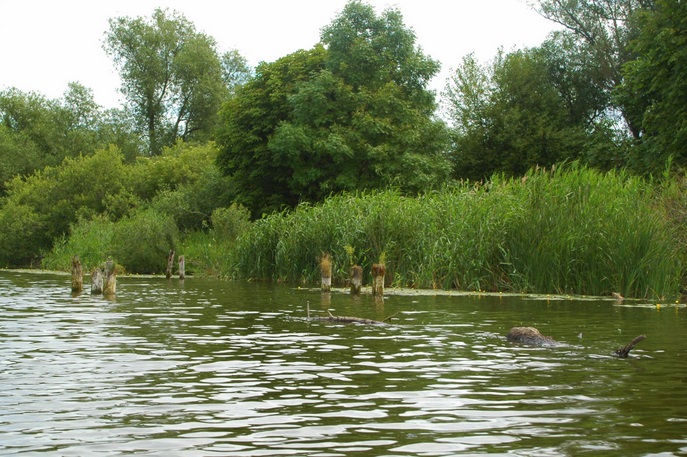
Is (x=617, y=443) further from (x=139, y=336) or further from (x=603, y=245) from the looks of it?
(x=603, y=245)

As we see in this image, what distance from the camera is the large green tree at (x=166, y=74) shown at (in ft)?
269

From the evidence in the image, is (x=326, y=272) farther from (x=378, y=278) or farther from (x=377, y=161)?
(x=377, y=161)

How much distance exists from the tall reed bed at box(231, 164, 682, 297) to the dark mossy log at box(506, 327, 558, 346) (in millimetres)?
9751

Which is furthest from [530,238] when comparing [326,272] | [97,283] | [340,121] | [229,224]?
[340,121]

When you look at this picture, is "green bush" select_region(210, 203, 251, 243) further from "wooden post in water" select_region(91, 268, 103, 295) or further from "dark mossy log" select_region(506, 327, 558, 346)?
"dark mossy log" select_region(506, 327, 558, 346)

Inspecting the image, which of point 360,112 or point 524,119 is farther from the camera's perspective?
point 524,119

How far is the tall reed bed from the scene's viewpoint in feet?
70.5

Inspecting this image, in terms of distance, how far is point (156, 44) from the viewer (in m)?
82.8

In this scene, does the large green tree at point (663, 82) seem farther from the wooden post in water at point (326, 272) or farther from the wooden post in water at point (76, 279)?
the wooden post in water at point (76, 279)

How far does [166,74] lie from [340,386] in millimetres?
A: 77543

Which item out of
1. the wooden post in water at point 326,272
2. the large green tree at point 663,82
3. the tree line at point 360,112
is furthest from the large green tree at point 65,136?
the wooden post in water at point 326,272

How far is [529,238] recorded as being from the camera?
22453 mm

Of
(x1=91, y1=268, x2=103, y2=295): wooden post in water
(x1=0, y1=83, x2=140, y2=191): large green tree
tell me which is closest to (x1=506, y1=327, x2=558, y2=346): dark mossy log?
(x1=91, y1=268, x2=103, y2=295): wooden post in water

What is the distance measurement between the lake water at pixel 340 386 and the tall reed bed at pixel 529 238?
4647 millimetres
